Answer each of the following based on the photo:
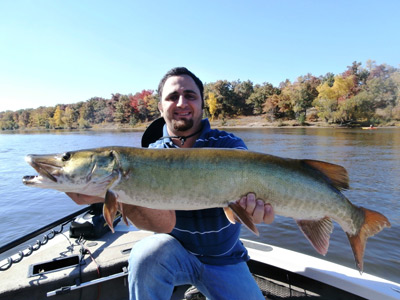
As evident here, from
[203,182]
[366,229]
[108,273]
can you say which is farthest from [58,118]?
[366,229]

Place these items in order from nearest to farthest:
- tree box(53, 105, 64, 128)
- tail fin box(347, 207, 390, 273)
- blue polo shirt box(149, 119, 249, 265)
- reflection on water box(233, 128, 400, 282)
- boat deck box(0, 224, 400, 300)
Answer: tail fin box(347, 207, 390, 273) → blue polo shirt box(149, 119, 249, 265) → boat deck box(0, 224, 400, 300) → reflection on water box(233, 128, 400, 282) → tree box(53, 105, 64, 128)

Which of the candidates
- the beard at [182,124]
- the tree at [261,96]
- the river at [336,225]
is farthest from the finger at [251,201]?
the tree at [261,96]

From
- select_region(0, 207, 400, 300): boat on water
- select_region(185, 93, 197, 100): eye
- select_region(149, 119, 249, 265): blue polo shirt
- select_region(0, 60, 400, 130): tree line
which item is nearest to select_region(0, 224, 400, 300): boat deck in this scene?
select_region(0, 207, 400, 300): boat on water

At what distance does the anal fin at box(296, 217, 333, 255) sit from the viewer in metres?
2.40

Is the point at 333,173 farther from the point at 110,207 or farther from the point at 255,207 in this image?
the point at 110,207

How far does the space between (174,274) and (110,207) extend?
0.90 m

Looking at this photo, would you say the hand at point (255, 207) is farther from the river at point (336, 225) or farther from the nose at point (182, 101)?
the river at point (336, 225)

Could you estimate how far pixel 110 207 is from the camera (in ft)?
7.02

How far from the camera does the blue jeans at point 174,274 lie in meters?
2.41

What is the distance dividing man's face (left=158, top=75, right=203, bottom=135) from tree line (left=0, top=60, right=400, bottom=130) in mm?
50522

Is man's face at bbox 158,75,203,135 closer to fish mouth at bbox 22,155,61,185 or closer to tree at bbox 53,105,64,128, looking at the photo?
fish mouth at bbox 22,155,61,185

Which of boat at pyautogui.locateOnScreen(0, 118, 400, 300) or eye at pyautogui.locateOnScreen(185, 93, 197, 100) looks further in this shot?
eye at pyautogui.locateOnScreen(185, 93, 197, 100)

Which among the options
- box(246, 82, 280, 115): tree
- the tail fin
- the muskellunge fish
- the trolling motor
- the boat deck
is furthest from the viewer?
box(246, 82, 280, 115): tree

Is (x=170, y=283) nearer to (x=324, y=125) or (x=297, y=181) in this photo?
(x=297, y=181)
